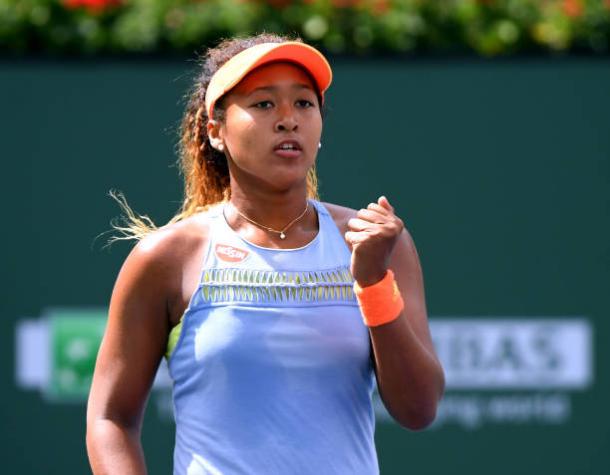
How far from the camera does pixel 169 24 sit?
5.21m

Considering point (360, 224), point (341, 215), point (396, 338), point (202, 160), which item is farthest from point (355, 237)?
point (202, 160)

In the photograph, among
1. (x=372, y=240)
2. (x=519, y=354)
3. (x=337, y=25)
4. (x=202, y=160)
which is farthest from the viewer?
(x=337, y=25)

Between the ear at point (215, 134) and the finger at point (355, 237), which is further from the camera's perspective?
the ear at point (215, 134)

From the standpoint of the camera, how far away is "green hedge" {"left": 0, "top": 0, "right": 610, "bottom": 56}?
516cm

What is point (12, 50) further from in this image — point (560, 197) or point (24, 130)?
point (560, 197)

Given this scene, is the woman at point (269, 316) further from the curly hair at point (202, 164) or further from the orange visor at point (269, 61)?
the curly hair at point (202, 164)

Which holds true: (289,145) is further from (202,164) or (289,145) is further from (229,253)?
(202,164)

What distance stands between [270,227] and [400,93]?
302cm

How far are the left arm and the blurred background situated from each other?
2.89m

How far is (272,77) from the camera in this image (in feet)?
7.09

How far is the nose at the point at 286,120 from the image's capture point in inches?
83.7

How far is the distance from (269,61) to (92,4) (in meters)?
3.25

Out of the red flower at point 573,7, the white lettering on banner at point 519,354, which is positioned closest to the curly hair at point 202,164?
the white lettering on banner at point 519,354

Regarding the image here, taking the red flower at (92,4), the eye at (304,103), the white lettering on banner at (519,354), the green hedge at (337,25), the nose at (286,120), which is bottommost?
the white lettering on banner at (519,354)
